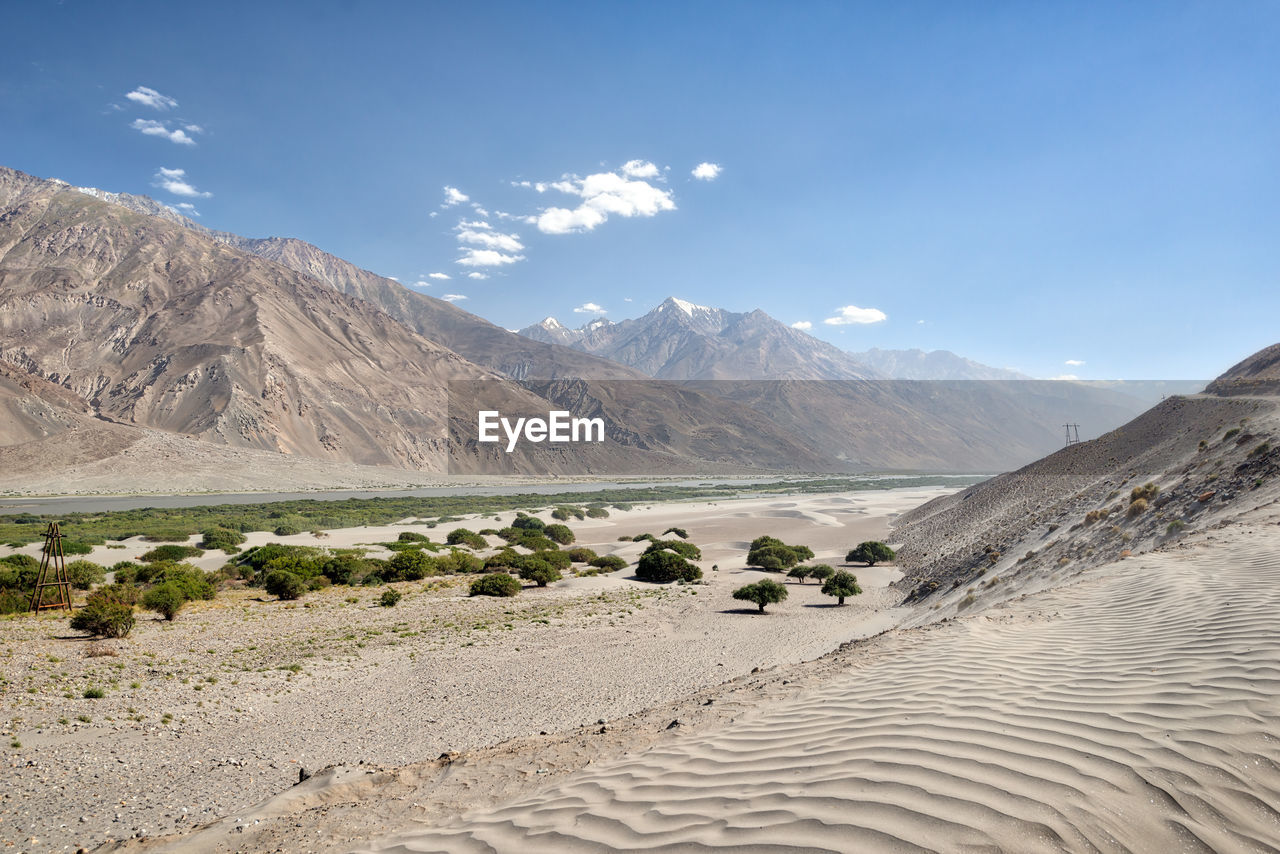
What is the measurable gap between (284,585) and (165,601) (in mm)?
3609

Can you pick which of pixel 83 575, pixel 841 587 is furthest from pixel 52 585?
pixel 841 587

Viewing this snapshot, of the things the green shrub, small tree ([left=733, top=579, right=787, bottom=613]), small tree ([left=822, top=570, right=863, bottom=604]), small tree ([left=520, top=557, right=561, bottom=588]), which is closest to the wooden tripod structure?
the green shrub

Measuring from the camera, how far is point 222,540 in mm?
30750

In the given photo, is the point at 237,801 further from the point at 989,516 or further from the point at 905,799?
the point at 989,516

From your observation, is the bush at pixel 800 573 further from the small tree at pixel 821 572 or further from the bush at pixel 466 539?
the bush at pixel 466 539

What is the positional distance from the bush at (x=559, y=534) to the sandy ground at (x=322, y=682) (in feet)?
52.4

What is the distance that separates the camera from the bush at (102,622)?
40.9ft

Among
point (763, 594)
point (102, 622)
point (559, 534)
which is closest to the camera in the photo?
point (102, 622)

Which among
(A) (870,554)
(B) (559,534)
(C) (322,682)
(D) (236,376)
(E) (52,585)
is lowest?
(B) (559,534)

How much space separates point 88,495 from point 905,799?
276 ft

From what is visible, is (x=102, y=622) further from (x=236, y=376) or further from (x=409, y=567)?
(x=236, y=376)

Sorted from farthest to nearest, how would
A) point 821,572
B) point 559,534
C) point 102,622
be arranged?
point 559,534 → point 821,572 → point 102,622

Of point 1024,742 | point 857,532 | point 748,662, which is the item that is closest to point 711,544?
point 857,532

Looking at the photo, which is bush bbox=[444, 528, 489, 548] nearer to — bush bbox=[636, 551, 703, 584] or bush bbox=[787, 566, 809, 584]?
bush bbox=[636, 551, 703, 584]
